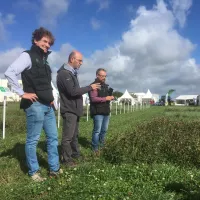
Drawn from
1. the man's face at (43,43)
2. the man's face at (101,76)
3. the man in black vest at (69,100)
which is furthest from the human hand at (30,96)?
the man's face at (101,76)

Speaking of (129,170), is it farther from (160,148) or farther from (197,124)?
(197,124)

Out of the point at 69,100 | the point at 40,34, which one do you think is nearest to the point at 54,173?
the point at 69,100

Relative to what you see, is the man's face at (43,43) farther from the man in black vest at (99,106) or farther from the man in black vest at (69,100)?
the man in black vest at (99,106)

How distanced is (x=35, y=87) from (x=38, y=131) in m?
0.69

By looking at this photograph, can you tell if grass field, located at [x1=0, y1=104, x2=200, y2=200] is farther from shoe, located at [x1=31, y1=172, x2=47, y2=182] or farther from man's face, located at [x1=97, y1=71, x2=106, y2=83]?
man's face, located at [x1=97, y1=71, x2=106, y2=83]

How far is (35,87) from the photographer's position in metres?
4.98

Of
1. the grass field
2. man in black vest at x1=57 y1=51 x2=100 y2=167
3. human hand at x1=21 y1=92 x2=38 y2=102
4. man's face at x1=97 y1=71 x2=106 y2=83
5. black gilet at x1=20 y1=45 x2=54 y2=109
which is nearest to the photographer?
the grass field

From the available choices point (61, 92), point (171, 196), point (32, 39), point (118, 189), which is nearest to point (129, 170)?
point (118, 189)

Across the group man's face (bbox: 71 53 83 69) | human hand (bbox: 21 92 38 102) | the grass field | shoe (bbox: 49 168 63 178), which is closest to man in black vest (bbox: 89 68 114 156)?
the grass field

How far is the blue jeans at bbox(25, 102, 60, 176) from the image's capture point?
5.01m

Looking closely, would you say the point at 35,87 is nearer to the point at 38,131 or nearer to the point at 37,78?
the point at 37,78

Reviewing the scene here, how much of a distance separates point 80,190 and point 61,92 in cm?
230

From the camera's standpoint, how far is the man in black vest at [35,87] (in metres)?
4.83

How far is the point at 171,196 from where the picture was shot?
157 inches
